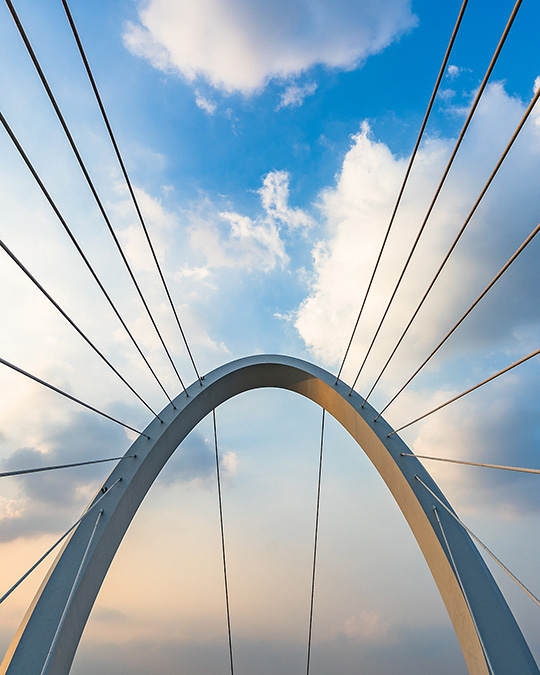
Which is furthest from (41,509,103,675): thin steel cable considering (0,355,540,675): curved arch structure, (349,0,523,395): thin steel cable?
(349,0,523,395): thin steel cable

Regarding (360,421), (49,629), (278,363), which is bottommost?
(49,629)

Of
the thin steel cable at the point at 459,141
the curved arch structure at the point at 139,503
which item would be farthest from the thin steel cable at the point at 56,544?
the thin steel cable at the point at 459,141

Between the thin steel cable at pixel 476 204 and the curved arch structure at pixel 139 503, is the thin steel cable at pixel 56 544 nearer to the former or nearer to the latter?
the curved arch structure at pixel 139 503

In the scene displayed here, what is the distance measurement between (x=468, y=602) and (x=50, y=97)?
841cm

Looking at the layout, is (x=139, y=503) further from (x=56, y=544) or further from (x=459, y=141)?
(x=459, y=141)

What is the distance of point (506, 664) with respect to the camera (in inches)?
261

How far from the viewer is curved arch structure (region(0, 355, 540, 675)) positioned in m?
6.42

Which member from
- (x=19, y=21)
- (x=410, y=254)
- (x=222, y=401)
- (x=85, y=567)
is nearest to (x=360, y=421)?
(x=222, y=401)

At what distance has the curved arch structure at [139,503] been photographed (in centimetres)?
642

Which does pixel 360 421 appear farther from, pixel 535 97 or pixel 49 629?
pixel 535 97

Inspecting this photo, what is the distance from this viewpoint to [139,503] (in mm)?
8883

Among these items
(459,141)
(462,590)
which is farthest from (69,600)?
(459,141)

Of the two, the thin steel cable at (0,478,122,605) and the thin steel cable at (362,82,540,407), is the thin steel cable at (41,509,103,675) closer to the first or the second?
the thin steel cable at (0,478,122,605)

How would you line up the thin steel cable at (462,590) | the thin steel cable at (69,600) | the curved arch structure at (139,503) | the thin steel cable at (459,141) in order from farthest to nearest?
the thin steel cable at (462,590), the curved arch structure at (139,503), the thin steel cable at (69,600), the thin steel cable at (459,141)
